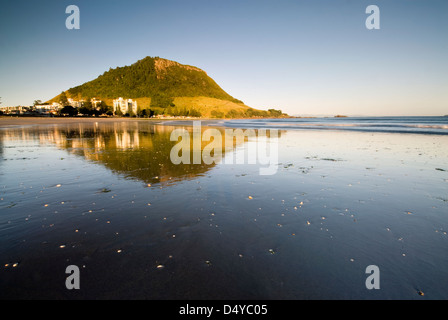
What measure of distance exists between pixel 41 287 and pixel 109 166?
1052cm

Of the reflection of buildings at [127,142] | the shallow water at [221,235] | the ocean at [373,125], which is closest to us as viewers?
the shallow water at [221,235]

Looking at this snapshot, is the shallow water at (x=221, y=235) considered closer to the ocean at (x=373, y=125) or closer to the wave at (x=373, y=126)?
the wave at (x=373, y=126)

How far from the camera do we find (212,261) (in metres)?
4.77

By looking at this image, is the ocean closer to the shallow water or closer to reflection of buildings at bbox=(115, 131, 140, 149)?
reflection of buildings at bbox=(115, 131, 140, 149)

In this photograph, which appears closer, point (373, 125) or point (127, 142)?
point (127, 142)

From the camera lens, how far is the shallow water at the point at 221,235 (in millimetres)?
4086

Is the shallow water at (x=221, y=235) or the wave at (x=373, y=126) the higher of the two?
the wave at (x=373, y=126)

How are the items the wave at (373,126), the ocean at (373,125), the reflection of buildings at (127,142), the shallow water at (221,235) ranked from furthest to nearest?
1. the ocean at (373,125)
2. the wave at (373,126)
3. the reflection of buildings at (127,142)
4. the shallow water at (221,235)

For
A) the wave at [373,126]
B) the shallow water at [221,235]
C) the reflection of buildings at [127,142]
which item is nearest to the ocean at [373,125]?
the wave at [373,126]

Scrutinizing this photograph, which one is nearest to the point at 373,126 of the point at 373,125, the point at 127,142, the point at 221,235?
the point at 373,125

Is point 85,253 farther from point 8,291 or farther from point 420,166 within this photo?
point 420,166

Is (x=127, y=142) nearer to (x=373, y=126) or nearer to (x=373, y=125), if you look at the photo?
(x=373, y=126)

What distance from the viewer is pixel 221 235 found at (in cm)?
589

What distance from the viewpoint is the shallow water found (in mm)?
4086
